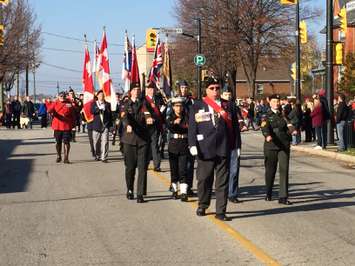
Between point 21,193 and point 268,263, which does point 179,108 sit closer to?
point 21,193

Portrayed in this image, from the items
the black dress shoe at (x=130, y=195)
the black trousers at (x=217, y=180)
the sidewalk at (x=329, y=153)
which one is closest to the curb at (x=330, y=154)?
the sidewalk at (x=329, y=153)

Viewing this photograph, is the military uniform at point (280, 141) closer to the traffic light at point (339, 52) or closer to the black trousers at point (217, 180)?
the black trousers at point (217, 180)

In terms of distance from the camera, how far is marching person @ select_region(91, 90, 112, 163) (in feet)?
60.0

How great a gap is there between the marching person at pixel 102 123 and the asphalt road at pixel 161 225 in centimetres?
298

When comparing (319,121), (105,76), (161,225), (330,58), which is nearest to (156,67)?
(105,76)

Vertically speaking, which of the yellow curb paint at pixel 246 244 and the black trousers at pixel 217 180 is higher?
the black trousers at pixel 217 180

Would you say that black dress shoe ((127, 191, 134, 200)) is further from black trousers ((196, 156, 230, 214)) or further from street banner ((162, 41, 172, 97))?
street banner ((162, 41, 172, 97))

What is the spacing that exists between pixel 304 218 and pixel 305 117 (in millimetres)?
17588

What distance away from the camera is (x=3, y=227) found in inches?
361

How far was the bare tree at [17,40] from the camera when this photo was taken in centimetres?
4681

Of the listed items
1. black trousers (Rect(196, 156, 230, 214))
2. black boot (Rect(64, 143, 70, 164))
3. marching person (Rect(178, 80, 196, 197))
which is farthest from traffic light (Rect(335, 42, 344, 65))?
black trousers (Rect(196, 156, 230, 214))

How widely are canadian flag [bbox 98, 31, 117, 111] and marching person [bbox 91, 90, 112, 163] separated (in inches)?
54.3

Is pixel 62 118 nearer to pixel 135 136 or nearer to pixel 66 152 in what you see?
pixel 66 152

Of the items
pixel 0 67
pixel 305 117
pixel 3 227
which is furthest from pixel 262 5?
pixel 3 227
